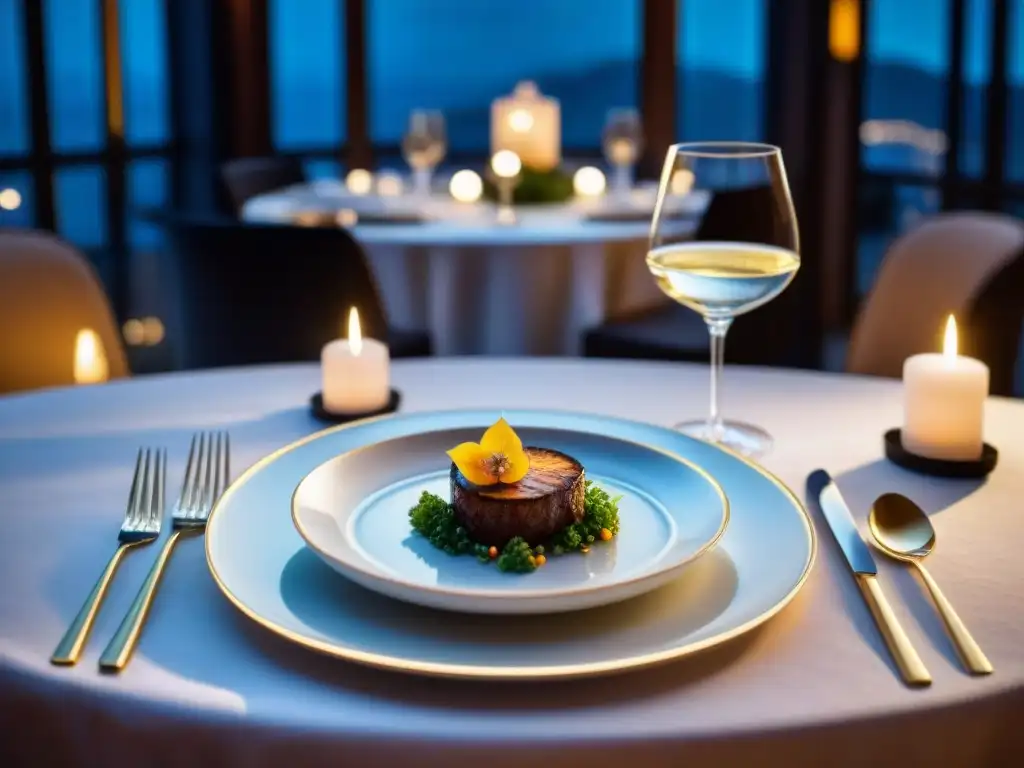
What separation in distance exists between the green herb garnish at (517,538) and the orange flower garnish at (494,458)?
0.04 metres

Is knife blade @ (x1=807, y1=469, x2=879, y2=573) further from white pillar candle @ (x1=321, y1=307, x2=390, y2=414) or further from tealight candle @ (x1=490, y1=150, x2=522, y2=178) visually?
tealight candle @ (x1=490, y1=150, x2=522, y2=178)

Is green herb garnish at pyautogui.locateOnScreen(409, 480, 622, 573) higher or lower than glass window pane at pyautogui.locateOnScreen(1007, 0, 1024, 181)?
lower

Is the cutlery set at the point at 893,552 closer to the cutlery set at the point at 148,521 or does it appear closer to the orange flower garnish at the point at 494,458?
the orange flower garnish at the point at 494,458

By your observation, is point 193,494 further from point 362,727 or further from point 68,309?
point 68,309

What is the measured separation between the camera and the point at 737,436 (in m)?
1.10

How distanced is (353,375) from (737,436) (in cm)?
37

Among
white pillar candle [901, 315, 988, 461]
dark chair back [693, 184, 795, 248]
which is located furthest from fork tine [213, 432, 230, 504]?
dark chair back [693, 184, 795, 248]

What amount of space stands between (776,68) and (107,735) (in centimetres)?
502

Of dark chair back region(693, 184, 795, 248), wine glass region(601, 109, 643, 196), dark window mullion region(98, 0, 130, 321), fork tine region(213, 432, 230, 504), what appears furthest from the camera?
dark window mullion region(98, 0, 130, 321)

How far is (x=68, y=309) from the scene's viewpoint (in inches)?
74.0

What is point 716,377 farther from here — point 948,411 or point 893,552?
point 893,552

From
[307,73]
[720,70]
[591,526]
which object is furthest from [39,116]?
[591,526]

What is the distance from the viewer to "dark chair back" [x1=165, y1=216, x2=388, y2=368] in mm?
2525

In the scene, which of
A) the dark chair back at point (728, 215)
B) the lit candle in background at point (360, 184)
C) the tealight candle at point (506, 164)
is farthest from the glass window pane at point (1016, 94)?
the lit candle in background at point (360, 184)
